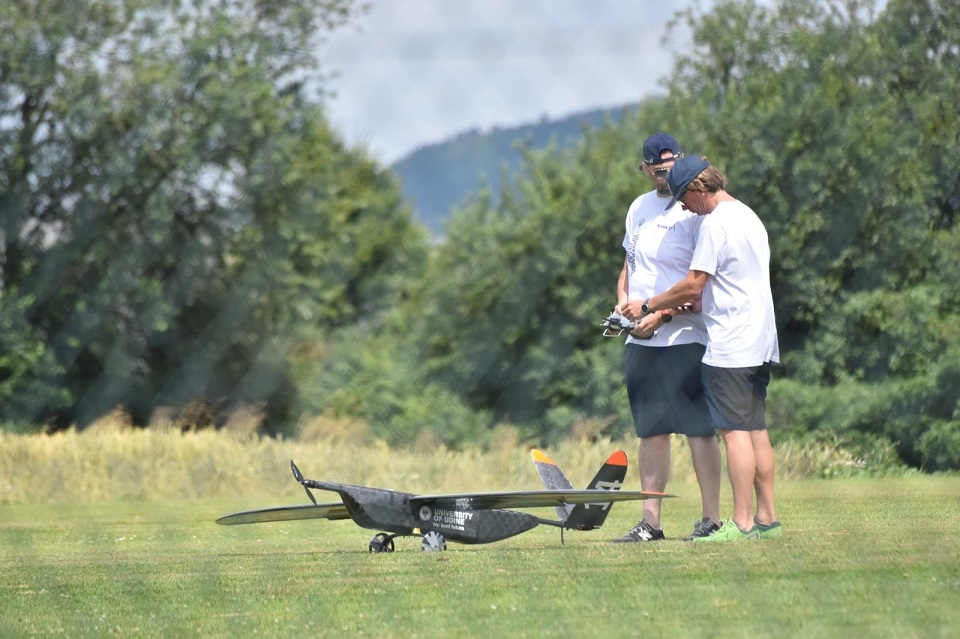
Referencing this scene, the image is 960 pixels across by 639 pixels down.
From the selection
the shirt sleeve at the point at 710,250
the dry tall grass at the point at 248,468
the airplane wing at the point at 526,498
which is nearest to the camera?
the airplane wing at the point at 526,498

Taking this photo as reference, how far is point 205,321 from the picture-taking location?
20.4 metres

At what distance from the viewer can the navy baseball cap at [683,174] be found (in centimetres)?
486

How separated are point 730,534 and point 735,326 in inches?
31.0

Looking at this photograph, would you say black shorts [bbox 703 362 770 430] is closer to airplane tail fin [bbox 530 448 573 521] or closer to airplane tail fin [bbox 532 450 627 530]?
airplane tail fin [bbox 532 450 627 530]

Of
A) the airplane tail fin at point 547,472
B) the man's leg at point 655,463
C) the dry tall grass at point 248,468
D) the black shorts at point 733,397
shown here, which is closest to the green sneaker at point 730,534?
the black shorts at point 733,397

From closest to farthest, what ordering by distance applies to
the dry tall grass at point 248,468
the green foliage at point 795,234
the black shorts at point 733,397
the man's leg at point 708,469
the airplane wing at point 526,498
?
the airplane wing at point 526,498 < the black shorts at point 733,397 < the man's leg at point 708,469 < the dry tall grass at point 248,468 < the green foliage at point 795,234

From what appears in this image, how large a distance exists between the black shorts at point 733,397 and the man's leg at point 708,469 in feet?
1.06

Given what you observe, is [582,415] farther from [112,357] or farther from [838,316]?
[112,357]

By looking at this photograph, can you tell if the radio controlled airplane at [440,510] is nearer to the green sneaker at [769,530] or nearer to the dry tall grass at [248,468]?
the green sneaker at [769,530]

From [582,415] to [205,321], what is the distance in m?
6.57

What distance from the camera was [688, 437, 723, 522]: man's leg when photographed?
16.5ft

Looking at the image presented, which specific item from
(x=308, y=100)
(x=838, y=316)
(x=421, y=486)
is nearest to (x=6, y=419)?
(x=308, y=100)

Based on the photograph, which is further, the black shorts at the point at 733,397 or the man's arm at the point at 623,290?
the man's arm at the point at 623,290

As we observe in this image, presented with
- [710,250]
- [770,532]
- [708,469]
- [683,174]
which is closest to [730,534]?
[770,532]
